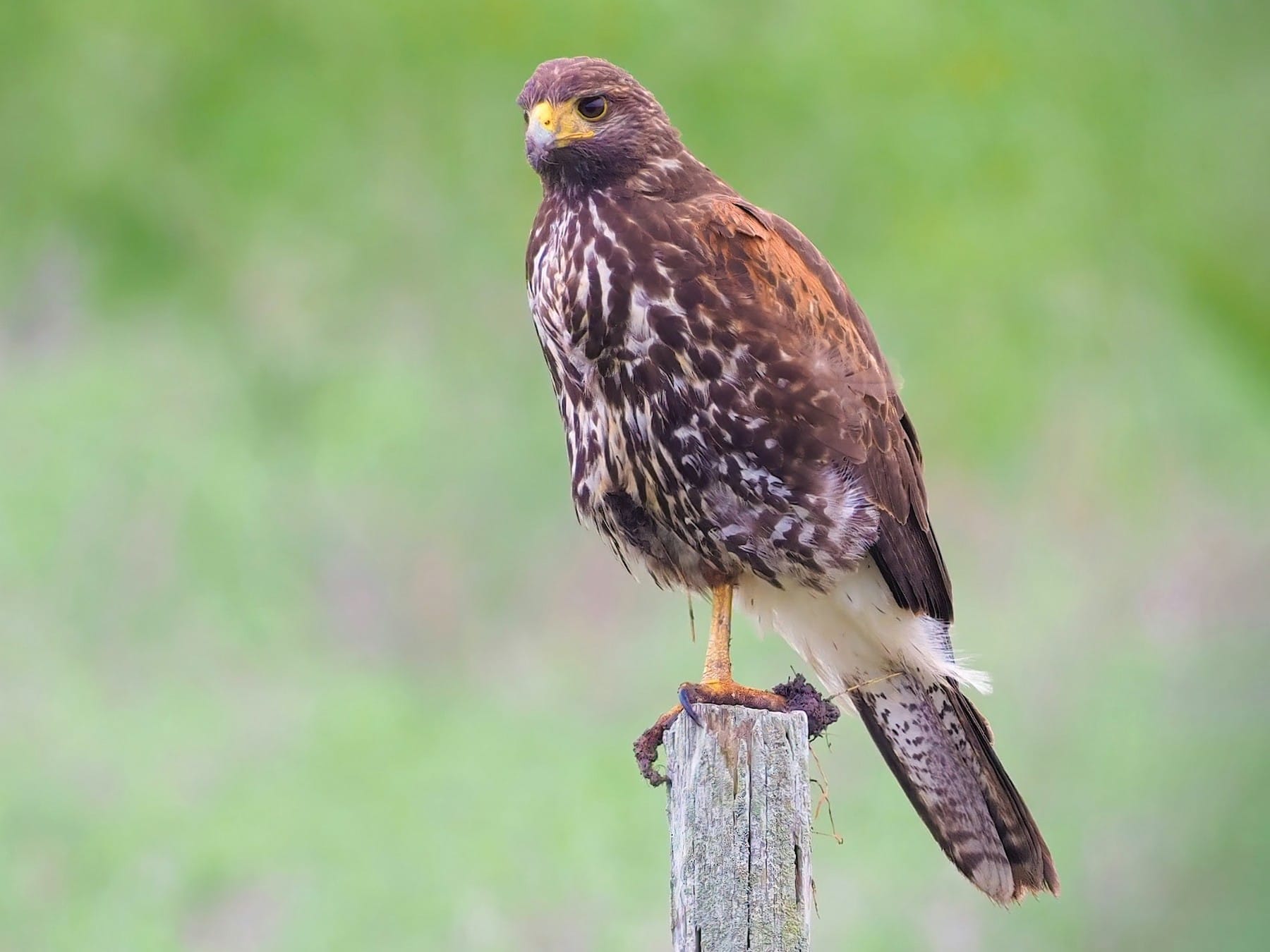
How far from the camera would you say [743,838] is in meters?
2.80

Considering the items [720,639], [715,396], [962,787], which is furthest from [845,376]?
[962,787]

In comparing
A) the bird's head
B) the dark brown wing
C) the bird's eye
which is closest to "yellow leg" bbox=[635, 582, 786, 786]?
the dark brown wing

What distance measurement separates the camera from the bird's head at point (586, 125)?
3402 millimetres

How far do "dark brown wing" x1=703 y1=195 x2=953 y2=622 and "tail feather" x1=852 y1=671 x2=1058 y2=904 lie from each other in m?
0.29

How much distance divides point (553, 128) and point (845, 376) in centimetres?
88

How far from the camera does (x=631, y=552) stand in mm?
3740

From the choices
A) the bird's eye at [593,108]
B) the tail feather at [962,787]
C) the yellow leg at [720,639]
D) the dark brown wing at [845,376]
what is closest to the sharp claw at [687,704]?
the yellow leg at [720,639]

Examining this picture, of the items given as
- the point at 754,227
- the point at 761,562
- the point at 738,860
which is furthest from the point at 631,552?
the point at 738,860

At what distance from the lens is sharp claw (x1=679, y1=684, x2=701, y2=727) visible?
9.70 ft

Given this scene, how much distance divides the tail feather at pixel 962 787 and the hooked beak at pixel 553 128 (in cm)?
166

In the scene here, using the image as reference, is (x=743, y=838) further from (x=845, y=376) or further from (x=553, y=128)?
(x=553, y=128)

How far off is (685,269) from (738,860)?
1.29 metres

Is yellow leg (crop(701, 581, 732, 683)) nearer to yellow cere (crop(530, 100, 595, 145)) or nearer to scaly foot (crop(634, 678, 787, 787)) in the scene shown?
scaly foot (crop(634, 678, 787, 787))

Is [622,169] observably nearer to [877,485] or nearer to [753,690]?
[877,485]
